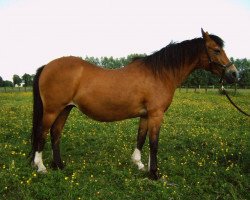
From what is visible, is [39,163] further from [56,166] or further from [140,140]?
[140,140]

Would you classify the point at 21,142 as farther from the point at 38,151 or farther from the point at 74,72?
the point at 74,72

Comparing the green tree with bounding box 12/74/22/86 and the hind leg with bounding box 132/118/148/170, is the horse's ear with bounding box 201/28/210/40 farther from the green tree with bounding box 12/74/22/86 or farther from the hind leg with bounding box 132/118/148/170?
the green tree with bounding box 12/74/22/86

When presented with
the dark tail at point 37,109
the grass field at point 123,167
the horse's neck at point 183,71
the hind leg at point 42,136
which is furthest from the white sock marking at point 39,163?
the horse's neck at point 183,71

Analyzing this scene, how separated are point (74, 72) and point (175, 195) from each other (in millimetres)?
3420

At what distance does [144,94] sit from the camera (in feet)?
22.4

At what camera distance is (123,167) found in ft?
24.4

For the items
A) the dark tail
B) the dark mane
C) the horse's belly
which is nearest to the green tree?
the dark tail

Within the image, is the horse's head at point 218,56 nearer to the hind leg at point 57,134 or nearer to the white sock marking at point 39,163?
the hind leg at point 57,134

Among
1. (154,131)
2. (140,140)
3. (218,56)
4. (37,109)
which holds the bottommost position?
(140,140)

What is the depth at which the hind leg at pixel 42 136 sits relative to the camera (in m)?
6.84

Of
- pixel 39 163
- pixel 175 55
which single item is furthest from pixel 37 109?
pixel 175 55

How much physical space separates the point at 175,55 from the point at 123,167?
9.85 ft

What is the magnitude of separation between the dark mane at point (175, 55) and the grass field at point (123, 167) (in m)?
2.44

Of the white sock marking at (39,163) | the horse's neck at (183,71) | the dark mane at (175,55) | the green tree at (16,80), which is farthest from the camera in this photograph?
the green tree at (16,80)
